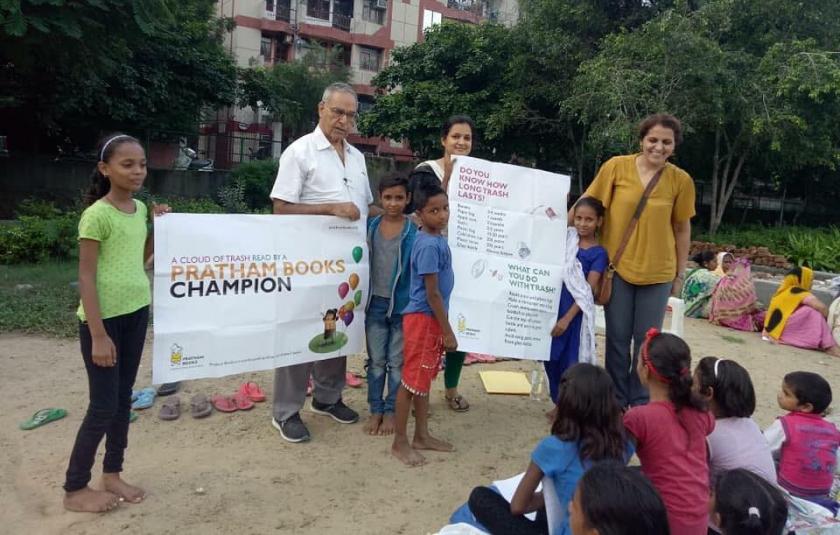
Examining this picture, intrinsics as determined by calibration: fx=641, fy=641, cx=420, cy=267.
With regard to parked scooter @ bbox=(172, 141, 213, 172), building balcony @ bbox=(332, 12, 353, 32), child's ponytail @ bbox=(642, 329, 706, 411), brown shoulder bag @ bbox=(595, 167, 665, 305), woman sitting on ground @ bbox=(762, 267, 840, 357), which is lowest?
woman sitting on ground @ bbox=(762, 267, 840, 357)

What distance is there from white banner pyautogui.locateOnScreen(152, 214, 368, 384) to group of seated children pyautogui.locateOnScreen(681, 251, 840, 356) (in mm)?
5844

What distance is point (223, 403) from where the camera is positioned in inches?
169

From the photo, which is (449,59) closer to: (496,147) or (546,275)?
(496,147)

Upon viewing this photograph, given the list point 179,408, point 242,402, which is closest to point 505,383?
point 242,402

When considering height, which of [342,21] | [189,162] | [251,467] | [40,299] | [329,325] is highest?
[342,21]

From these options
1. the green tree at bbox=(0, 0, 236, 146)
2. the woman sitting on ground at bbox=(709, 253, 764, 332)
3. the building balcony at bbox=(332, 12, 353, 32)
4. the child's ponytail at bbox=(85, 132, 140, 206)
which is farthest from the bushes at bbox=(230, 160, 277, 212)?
the building balcony at bbox=(332, 12, 353, 32)

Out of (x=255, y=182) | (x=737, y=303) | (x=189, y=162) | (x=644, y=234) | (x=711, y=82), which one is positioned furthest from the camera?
(x=189, y=162)

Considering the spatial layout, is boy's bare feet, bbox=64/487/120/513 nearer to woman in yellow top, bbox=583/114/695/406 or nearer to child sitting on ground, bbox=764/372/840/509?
woman in yellow top, bbox=583/114/695/406

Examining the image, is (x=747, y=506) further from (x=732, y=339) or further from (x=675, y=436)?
(x=732, y=339)

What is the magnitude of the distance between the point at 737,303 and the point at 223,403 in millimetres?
6641

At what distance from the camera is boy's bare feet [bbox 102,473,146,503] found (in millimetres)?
3010

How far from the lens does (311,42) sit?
3066cm

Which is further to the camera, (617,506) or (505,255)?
(505,255)

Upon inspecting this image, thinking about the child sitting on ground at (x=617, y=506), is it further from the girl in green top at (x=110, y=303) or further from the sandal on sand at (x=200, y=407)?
the sandal on sand at (x=200, y=407)
